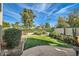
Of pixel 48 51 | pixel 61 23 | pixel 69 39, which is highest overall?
pixel 61 23

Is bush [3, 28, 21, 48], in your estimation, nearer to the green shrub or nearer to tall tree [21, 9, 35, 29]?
tall tree [21, 9, 35, 29]

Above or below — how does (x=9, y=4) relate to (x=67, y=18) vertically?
above

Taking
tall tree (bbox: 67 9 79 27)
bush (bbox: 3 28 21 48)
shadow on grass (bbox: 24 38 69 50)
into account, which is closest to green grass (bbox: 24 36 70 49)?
shadow on grass (bbox: 24 38 69 50)

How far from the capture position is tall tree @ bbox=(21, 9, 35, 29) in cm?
200

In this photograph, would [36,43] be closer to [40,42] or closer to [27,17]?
[40,42]

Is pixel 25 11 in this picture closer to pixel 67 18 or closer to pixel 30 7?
pixel 30 7

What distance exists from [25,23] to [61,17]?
391 mm

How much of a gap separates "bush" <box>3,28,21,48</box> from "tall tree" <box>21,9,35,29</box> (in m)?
0.12

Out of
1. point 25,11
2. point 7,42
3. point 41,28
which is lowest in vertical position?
point 7,42

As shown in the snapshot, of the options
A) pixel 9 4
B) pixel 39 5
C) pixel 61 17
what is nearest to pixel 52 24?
pixel 61 17

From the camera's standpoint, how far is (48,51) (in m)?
1.98

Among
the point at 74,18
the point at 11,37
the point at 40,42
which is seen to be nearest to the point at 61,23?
the point at 74,18

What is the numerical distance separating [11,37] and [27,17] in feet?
0.90

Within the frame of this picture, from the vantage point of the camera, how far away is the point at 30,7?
200 cm
